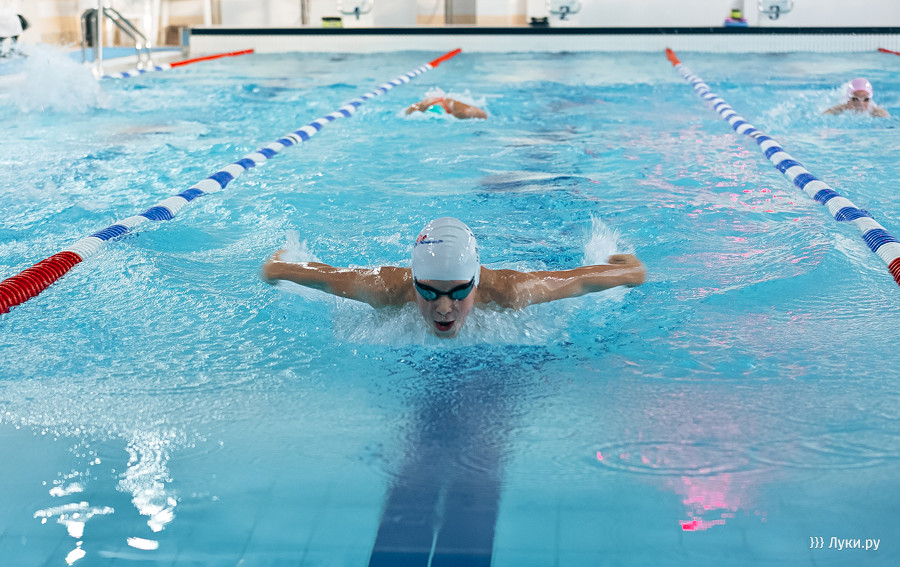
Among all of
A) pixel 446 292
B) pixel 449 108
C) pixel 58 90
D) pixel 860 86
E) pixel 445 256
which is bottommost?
pixel 446 292

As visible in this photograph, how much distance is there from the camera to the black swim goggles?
2670mm

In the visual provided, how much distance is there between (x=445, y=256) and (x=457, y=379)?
392 mm

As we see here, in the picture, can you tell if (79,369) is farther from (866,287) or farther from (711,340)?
(866,287)

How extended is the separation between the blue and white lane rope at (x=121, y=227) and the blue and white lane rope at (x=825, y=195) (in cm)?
340

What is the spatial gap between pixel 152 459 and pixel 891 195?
14.0ft

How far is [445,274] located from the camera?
264 cm

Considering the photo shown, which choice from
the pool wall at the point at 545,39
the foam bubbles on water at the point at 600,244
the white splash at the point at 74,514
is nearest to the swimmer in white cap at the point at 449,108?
the foam bubbles on water at the point at 600,244

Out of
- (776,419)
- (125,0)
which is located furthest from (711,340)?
(125,0)

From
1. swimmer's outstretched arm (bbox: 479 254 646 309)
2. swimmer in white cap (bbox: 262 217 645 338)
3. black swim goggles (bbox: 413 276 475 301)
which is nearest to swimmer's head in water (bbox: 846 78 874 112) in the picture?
swimmer in white cap (bbox: 262 217 645 338)

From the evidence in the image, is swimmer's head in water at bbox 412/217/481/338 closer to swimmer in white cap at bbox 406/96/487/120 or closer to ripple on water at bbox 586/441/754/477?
ripple on water at bbox 586/441/754/477

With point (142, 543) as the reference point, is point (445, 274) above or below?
above

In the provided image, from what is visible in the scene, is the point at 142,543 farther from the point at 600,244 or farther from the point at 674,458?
the point at 600,244

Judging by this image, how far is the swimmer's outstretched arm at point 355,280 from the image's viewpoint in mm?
2988

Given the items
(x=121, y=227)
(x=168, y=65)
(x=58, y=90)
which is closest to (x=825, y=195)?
(x=121, y=227)
